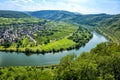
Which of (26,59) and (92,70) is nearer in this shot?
(92,70)

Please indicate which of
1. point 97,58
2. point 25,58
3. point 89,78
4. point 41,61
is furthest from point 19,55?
point 89,78

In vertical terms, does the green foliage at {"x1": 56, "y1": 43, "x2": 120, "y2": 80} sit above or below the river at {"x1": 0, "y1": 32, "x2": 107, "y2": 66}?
above

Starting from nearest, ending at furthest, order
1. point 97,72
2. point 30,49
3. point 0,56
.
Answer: point 97,72 < point 0,56 < point 30,49

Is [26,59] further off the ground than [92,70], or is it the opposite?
[92,70]

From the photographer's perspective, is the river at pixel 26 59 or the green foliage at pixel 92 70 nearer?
the green foliage at pixel 92 70

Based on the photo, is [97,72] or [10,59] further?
[10,59]

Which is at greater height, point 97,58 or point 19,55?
point 97,58

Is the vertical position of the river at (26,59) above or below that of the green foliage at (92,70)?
below

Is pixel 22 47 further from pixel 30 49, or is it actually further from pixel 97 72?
pixel 97 72

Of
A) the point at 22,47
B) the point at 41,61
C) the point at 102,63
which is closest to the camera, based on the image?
the point at 102,63

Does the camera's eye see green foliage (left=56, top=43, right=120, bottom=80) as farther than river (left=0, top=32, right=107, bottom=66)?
No
